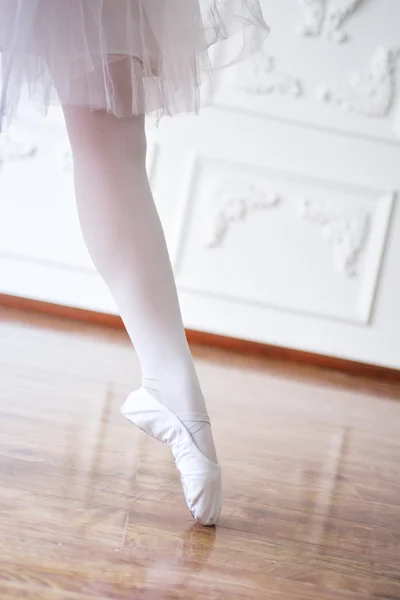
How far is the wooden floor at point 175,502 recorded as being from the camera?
70 cm

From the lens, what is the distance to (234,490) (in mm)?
1032

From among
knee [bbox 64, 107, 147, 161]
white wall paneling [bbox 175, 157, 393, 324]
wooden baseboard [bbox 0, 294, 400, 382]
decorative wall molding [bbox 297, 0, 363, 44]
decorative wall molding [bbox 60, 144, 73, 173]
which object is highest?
knee [bbox 64, 107, 147, 161]

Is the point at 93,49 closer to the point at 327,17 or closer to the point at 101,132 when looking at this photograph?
the point at 101,132

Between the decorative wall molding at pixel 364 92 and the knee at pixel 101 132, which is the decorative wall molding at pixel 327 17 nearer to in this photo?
the decorative wall molding at pixel 364 92

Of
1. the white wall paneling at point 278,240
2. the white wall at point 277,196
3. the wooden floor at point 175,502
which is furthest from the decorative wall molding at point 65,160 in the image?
the wooden floor at point 175,502

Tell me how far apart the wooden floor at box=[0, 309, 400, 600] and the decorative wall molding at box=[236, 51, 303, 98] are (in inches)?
48.3

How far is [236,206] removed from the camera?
2605 millimetres

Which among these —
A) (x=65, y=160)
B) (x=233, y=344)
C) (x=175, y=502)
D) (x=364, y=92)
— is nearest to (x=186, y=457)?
(x=175, y=502)

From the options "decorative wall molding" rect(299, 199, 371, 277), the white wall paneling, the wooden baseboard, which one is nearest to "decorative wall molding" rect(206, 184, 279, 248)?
the white wall paneling

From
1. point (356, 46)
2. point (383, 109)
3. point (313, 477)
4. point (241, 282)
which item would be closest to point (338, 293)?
point (241, 282)

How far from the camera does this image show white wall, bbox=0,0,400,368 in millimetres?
2602

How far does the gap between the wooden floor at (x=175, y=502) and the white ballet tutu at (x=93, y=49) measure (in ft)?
1.39

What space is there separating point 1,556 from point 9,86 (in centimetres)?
49

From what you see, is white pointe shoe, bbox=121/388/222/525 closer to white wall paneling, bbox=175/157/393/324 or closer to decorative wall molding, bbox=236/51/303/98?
white wall paneling, bbox=175/157/393/324
